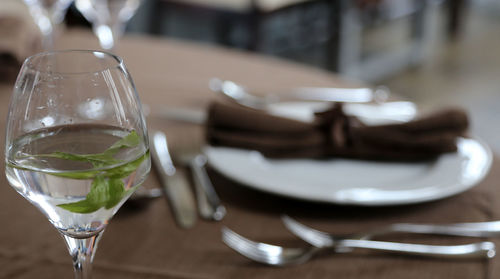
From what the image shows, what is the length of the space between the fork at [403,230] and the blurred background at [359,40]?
1.59 m

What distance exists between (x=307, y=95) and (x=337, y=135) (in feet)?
0.83

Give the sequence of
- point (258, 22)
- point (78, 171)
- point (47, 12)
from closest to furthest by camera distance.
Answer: point (78, 171) < point (47, 12) < point (258, 22)

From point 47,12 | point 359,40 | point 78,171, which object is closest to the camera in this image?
point 78,171

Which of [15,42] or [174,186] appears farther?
[15,42]

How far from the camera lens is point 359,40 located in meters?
3.43

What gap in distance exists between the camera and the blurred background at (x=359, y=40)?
2.85m

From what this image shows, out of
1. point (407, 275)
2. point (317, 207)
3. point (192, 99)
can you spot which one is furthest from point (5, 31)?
point (407, 275)

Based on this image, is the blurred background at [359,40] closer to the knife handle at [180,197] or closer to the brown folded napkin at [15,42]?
the brown folded napkin at [15,42]

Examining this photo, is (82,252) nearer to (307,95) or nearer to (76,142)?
(76,142)

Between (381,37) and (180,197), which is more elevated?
(381,37)

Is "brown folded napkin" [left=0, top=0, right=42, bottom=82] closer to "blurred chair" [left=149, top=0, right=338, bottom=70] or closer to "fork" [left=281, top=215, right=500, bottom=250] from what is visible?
"fork" [left=281, top=215, right=500, bottom=250]

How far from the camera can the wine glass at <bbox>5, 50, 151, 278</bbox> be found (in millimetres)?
365

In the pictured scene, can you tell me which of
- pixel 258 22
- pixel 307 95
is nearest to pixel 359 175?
pixel 307 95

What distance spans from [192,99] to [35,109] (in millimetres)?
559
